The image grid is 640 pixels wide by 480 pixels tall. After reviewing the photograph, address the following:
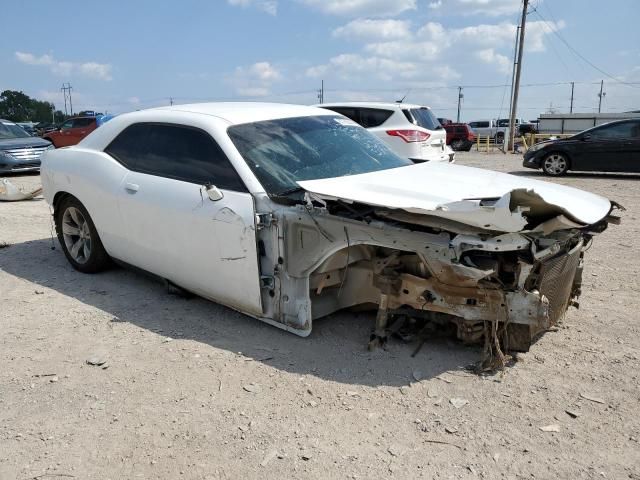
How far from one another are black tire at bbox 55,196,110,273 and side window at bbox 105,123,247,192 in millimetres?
695

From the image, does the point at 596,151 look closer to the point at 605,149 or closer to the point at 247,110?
the point at 605,149

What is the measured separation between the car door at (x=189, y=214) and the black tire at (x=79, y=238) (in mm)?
565

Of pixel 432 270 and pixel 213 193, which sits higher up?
pixel 213 193

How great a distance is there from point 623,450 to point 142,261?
3524 mm

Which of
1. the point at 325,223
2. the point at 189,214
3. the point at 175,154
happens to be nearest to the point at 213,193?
the point at 189,214

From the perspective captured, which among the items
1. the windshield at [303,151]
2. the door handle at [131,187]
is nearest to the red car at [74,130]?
the door handle at [131,187]

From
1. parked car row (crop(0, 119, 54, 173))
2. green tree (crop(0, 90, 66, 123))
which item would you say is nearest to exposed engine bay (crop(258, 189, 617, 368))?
parked car row (crop(0, 119, 54, 173))

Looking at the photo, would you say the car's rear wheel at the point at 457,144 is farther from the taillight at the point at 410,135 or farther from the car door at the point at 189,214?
the car door at the point at 189,214

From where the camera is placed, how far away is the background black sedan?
12711 mm

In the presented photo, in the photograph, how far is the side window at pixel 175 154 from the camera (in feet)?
12.8

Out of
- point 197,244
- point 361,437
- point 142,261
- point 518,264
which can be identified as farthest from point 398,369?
point 142,261

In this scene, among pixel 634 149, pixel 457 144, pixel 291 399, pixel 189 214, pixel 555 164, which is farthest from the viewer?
pixel 457 144

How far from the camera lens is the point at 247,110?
4395 mm

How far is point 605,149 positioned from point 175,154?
38.3 feet
